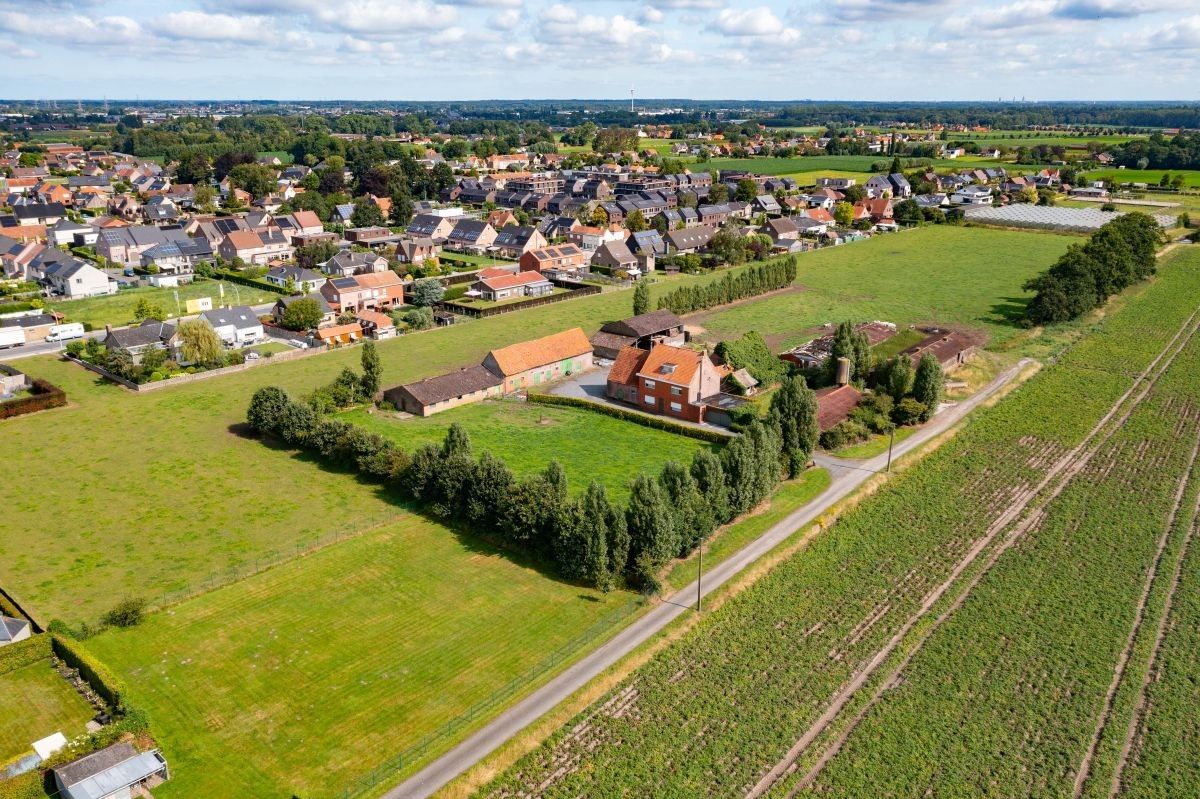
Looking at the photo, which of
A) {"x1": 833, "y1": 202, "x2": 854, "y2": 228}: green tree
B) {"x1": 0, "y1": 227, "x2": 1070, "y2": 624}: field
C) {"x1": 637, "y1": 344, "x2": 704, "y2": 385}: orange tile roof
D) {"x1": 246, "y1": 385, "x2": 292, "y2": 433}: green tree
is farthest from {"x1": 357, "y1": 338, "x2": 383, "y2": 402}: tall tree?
{"x1": 833, "y1": 202, "x2": 854, "y2": 228}: green tree

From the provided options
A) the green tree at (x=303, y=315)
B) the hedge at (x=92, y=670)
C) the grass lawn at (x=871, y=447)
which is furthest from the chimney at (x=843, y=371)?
the green tree at (x=303, y=315)

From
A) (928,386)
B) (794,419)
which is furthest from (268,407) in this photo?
(928,386)

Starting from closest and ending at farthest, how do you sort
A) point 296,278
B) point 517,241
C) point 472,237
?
point 296,278, point 517,241, point 472,237

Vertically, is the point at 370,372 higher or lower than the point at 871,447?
higher

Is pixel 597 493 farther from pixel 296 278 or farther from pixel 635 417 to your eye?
pixel 296 278

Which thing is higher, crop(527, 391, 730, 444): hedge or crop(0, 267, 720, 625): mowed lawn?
crop(527, 391, 730, 444): hedge

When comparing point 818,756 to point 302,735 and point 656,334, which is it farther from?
point 656,334

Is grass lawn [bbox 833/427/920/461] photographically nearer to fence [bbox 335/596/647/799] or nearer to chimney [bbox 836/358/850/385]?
chimney [bbox 836/358/850/385]

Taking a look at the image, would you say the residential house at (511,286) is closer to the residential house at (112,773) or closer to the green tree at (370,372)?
the green tree at (370,372)
